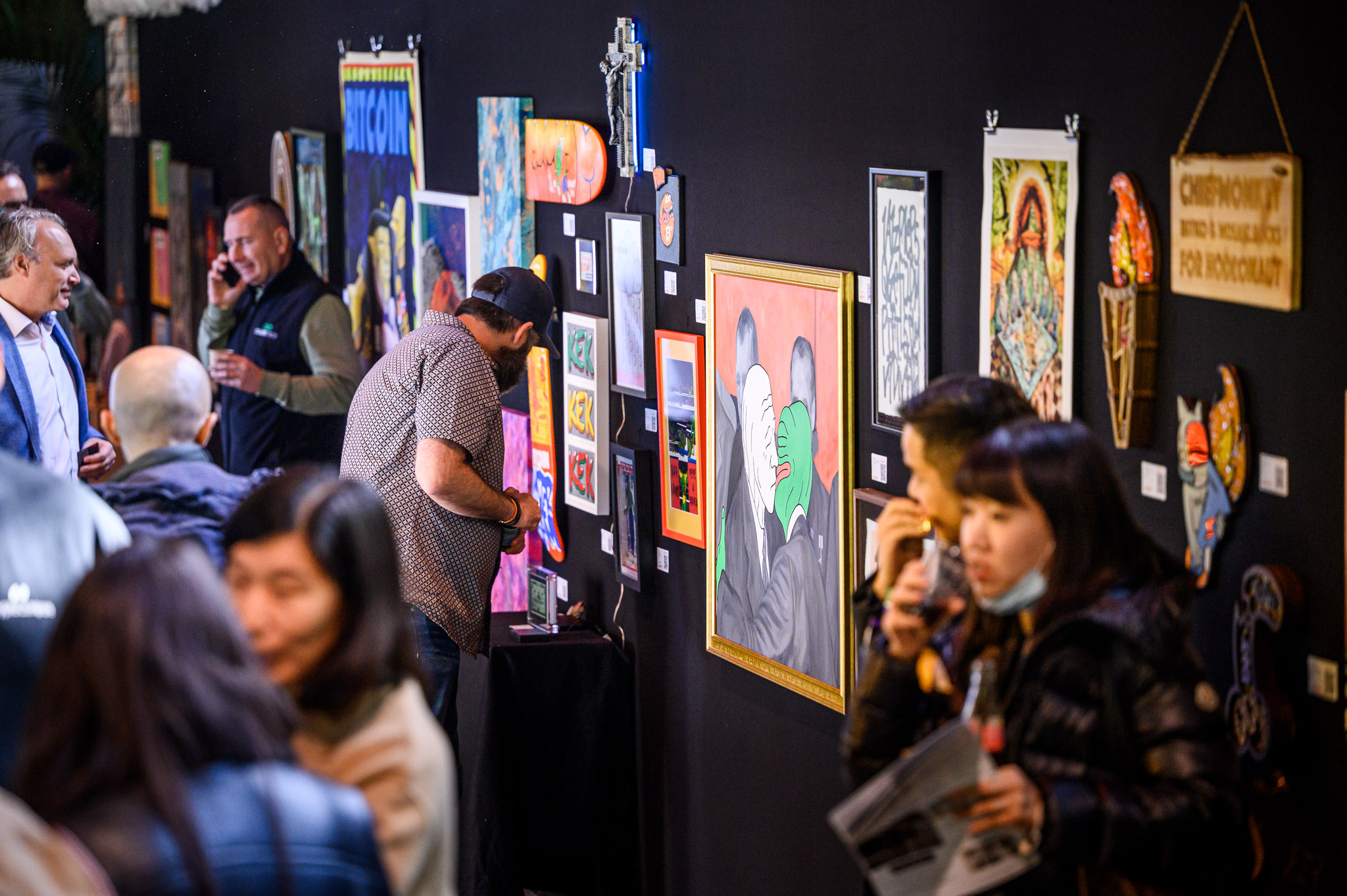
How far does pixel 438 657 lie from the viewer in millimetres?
4703

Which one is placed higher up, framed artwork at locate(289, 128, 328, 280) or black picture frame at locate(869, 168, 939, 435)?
framed artwork at locate(289, 128, 328, 280)

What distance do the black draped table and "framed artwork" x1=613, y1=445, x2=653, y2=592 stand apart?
0.28 meters

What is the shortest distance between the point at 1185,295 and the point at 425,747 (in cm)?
165

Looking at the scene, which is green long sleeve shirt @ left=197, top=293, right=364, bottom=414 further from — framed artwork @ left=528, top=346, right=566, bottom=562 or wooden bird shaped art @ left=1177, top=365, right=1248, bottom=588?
wooden bird shaped art @ left=1177, top=365, right=1248, bottom=588

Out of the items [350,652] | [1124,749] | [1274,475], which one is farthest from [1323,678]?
[350,652]

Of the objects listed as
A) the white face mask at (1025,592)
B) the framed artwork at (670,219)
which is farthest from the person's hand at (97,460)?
the white face mask at (1025,592)

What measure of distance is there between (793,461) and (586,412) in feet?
4.26

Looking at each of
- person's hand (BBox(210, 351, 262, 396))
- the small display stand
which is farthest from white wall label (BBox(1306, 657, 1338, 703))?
person's hand (BBox(210, 351, 262, 396))

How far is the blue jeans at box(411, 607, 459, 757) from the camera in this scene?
4676 mm

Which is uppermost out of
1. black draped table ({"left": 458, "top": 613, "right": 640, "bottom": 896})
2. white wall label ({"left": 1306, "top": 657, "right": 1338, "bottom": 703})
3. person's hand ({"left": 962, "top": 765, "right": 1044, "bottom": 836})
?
white wall label ({"left": 1306, "top": 657, "right": 1338, "bottom": 703})

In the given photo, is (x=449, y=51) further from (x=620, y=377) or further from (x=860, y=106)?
(x=860, y=106)

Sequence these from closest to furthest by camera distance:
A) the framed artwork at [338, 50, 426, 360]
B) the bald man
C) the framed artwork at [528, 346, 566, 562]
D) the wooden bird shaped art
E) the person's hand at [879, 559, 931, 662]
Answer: the person's hand at [879, 559, 931, 662]
the wooden bird shaped art
the bald man
the framed artwork at [528, 346, 566, 562]
the framed artwork at [338, 50, 426, 360]

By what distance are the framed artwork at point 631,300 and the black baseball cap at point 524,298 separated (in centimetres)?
28

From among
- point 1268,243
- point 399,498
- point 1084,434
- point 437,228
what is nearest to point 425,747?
point 1084,434
